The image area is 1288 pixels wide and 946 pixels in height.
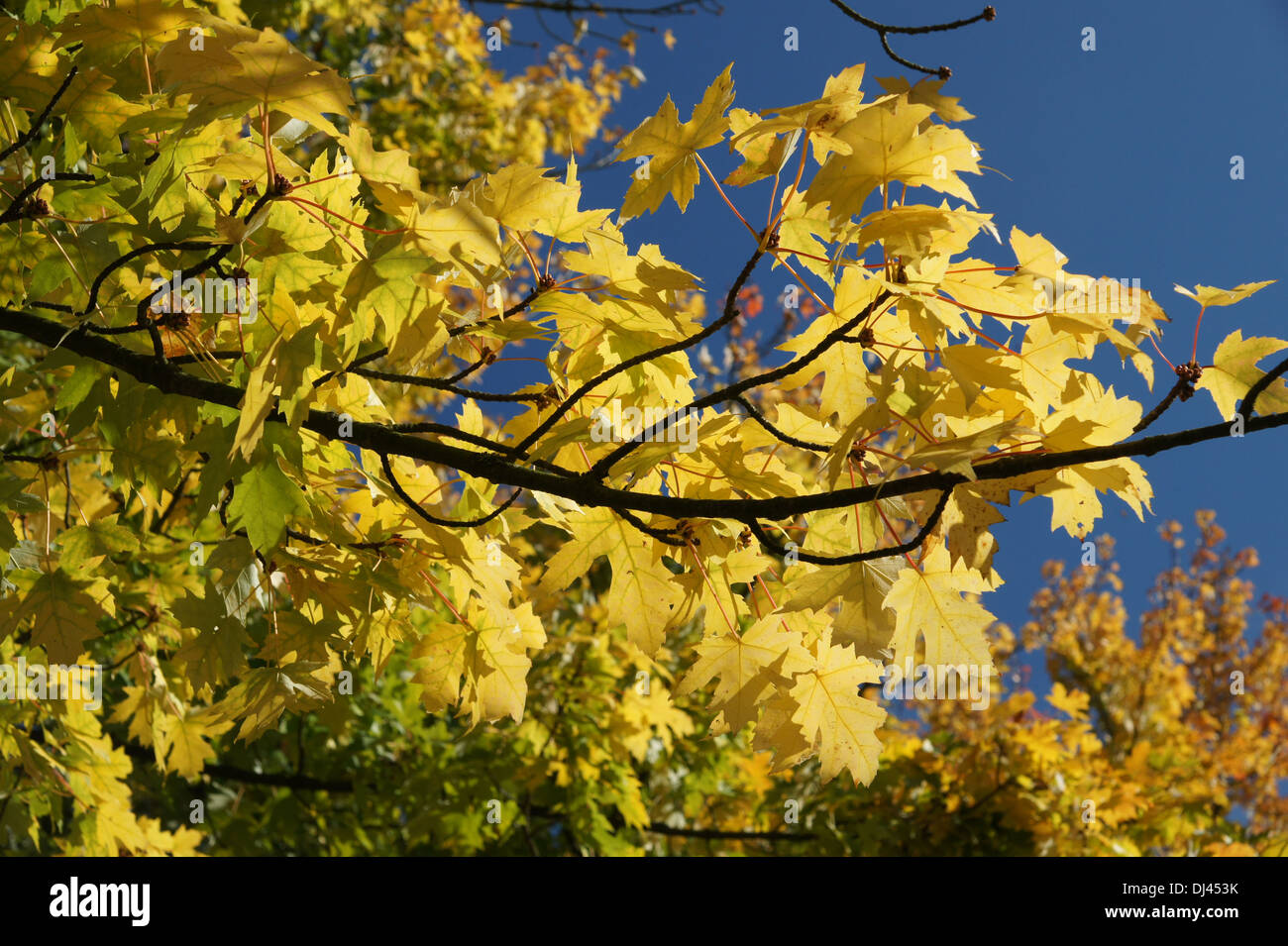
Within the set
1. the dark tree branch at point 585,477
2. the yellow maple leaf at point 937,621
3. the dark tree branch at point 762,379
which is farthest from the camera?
the yellow maple leaf at point 937,621

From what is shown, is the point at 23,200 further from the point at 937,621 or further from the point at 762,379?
the point at 937,621

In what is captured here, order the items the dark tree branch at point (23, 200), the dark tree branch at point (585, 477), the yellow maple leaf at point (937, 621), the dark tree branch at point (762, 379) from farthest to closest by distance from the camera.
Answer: the dark tree branch at point (23, 200) < the yellow maple leaf at point (937, 621) < the dark tree branch at point (762, 379) < the dark tree branch at point (585, 477)

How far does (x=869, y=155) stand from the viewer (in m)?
1.55

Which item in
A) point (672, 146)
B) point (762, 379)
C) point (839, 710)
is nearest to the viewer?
point (762, 379)

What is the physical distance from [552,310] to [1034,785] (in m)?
4.73

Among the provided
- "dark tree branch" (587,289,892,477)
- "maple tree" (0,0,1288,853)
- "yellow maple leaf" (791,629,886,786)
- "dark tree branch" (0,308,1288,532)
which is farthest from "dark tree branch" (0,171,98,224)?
"yellow maple leaf" (791,629,886,786)

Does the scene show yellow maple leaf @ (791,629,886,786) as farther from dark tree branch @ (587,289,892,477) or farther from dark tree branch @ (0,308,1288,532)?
dark tree branch @ (587,289,892,477)

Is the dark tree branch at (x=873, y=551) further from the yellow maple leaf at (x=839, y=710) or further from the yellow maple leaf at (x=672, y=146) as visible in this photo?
the yellow maple leaf at (x=672, y=146)

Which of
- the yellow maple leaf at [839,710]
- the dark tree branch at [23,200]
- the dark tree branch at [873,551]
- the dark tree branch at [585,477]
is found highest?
the dark tree branch at [23,200]

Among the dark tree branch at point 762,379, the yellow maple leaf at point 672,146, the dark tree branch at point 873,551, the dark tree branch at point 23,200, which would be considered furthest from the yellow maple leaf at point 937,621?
the dark tree branch at point 23,200

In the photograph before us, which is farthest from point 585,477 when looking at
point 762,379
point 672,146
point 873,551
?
point 672,146

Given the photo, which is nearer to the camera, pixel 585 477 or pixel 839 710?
pixel 585 477

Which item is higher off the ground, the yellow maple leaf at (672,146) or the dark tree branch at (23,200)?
the dark tree branch at (23,200)
